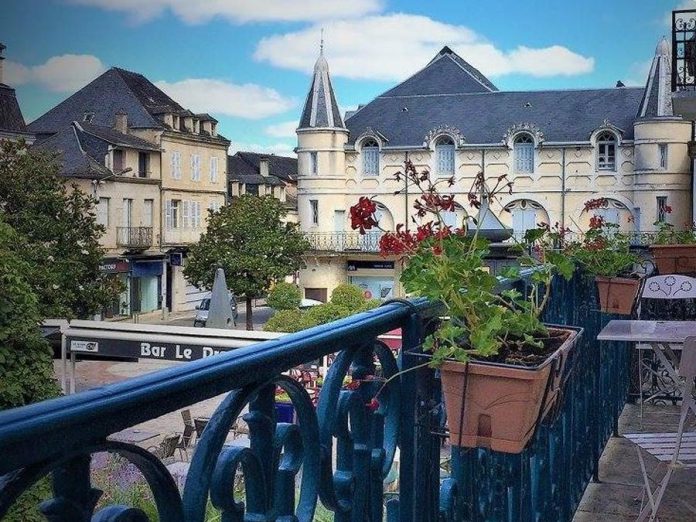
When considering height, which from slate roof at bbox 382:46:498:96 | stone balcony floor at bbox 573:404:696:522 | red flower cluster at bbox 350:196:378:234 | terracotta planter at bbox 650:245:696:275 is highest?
slate roof at bbox 382:46:498:96

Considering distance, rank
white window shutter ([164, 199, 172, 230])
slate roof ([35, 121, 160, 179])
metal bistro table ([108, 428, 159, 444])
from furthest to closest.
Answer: white window shutter ([164, 199, 172, 230]) < slate roof ([35, 121, 160, 179]) < metal bistro table ([108, 428, 159, 444])

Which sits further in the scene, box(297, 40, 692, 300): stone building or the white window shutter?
the white window shutter

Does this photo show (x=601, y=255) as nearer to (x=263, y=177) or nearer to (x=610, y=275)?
(x=610, y=275)

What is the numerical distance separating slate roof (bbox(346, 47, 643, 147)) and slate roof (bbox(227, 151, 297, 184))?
30.4 feet

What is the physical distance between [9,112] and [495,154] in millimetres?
18770

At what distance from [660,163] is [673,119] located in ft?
5.62

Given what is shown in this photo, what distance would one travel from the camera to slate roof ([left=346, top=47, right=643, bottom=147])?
3766 cm

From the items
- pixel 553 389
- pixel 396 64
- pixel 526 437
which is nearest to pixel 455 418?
pixel 526 437

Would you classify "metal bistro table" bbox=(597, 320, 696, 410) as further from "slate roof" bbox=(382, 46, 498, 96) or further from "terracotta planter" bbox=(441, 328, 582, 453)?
"slate roof" bbox=(382, 46, 498, 96)

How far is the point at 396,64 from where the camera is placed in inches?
3831

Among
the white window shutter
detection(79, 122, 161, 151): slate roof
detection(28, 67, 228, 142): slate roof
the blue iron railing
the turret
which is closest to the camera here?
the blue iron railing

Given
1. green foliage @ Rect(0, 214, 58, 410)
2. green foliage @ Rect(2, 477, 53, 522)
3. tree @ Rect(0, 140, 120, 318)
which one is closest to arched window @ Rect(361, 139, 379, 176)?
tree @ Rect(0, 140, 120, 318)

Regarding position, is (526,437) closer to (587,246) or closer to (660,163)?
(587,246)

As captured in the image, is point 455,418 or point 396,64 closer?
point 455,418
